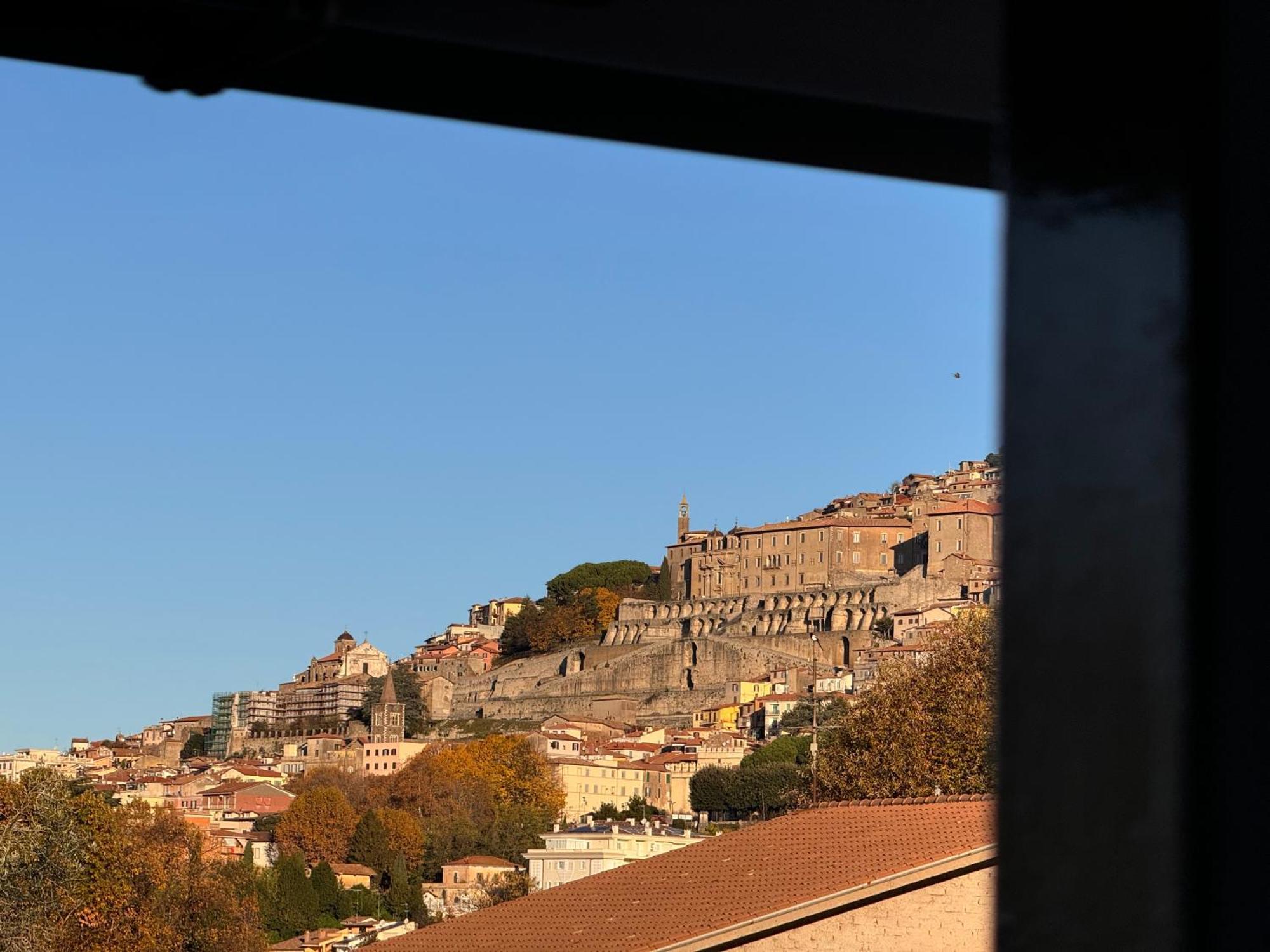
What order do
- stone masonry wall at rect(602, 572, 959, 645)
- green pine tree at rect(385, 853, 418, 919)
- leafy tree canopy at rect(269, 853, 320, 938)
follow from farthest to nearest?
stone masonry wall at rect(602, 572, 959, 645)
green pine tree at rect(385, 853, 418, 919)
leafy tree canopy at rect(269, 853, 320, 938)

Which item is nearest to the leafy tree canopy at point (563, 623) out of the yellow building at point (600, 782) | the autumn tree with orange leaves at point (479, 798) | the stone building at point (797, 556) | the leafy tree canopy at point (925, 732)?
the stone building at point (797, 556)

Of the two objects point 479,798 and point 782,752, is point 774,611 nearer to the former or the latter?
point 782,752

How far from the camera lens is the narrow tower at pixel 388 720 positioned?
110 metres

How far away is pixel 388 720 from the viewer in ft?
364

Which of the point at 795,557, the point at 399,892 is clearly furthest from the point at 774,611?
the point at 399,892

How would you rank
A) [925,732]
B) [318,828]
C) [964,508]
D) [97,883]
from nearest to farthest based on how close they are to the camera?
1. [925,732]
2. [97,883]
3. [318,828]
4. [964,508]

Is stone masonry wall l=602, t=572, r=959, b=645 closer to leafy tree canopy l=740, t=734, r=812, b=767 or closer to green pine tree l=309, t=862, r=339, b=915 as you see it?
leafy tree canopy l=740, t=734, r=812, b=767

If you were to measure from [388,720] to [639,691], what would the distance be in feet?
52.3

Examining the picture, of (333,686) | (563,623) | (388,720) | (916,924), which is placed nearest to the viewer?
(916,924)

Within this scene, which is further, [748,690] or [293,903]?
[748,690]

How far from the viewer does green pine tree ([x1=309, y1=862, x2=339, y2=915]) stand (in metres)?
72.2

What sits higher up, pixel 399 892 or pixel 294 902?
pixel 399 892

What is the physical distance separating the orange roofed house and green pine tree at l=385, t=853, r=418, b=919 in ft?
189

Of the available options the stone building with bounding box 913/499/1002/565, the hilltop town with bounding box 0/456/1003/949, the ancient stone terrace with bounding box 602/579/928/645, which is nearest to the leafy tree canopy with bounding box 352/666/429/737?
the hilltop town with bounding box 0/456/1003/949
